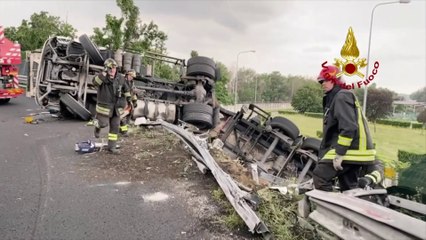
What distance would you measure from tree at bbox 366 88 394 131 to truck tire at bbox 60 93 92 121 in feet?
88.9

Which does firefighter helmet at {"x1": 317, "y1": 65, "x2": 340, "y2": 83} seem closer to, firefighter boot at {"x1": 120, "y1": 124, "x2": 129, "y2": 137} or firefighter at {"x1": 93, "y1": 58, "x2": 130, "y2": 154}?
firefighter at {"x1": 93, "y1": 58, "x2": 130, "y2": 154}

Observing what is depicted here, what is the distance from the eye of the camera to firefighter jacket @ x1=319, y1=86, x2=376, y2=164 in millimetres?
3168

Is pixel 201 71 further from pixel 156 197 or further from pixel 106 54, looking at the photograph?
pixel 156 197

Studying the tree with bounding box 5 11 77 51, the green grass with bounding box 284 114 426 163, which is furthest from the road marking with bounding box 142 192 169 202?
the tree with bounding box 5 11 77 51

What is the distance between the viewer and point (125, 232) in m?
2.93

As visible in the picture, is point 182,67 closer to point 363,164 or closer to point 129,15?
point 363,164

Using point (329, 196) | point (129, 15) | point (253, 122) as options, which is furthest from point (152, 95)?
point (129, 15)

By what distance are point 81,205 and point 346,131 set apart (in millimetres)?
2572

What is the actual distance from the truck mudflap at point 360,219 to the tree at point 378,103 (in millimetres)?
30196

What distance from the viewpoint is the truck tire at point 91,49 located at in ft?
28.3

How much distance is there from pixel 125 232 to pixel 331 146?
2.06 meters

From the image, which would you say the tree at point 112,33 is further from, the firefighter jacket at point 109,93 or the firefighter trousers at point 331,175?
the firefighter trousers at point 331,175

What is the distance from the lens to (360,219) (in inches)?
86.7

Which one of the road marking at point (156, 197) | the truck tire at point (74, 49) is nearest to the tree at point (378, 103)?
the truck tire at point (74, 49)
